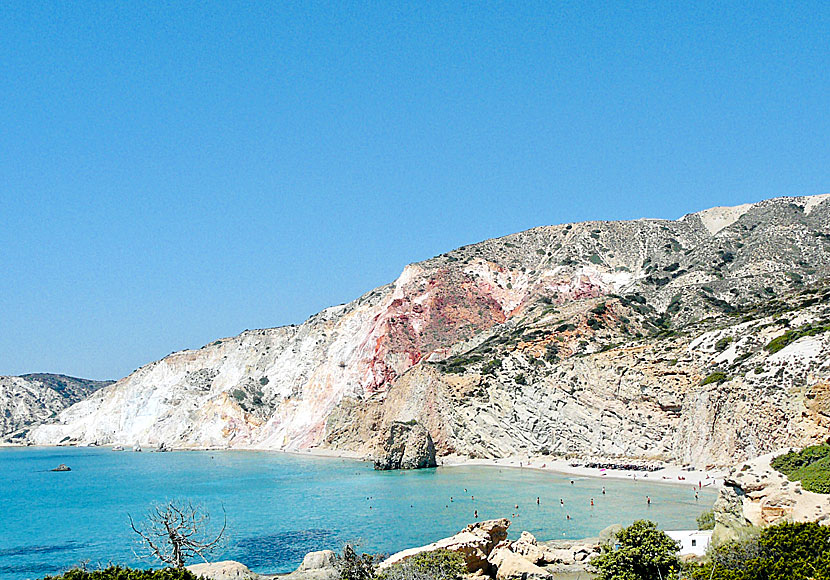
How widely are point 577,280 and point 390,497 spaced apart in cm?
6091

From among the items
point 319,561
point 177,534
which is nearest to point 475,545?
point 319,561

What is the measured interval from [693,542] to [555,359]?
40.9 m

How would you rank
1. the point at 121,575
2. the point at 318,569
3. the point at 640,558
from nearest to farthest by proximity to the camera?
the point at 121,575 → the point at 640,558 → the point at 318,569

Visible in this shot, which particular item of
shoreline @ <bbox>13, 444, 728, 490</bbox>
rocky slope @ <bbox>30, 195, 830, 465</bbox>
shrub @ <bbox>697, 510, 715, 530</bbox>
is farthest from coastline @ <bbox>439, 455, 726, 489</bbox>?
shrub @ <bbox>697, 510, 715, 530</bbox>

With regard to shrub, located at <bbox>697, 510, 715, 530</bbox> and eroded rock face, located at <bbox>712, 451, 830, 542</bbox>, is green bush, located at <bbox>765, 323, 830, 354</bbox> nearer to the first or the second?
shrub, located at <bbox>697, 510, 715, 530</bbox>

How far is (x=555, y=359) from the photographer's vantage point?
221 ft

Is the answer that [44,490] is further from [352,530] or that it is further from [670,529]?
[670,529]

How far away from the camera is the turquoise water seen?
109ft

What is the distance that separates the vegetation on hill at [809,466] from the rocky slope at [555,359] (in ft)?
21.3

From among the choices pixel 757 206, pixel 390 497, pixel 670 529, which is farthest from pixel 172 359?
pixel 670 529

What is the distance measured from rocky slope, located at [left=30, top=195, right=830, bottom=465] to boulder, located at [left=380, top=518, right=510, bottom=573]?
24.3 m

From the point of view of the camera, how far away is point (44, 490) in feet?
207

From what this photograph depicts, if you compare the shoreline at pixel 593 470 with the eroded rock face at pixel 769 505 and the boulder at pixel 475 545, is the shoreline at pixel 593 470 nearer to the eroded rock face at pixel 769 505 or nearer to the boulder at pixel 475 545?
the eroded rock face at pixel 769 505

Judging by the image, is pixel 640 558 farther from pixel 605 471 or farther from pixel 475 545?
pixel 605 471
